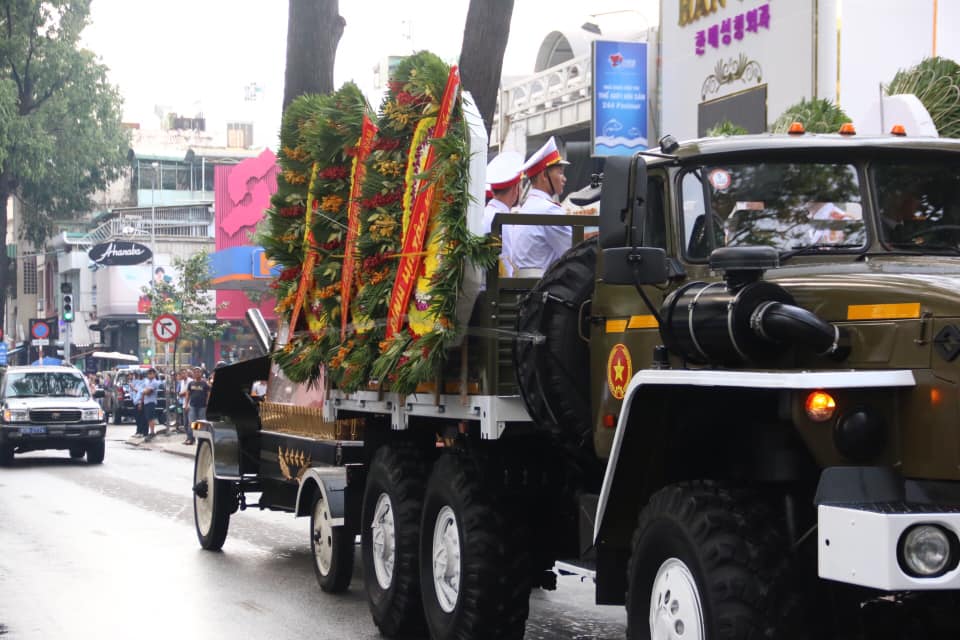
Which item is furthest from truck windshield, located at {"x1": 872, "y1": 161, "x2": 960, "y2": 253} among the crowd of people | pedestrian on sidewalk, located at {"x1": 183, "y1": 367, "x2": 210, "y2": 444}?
pedestrian on sidewalk, located at {"x1": 183, "y1": 367, "x2": 210, "y2": 444}

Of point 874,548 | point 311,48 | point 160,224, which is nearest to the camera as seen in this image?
point 874,548

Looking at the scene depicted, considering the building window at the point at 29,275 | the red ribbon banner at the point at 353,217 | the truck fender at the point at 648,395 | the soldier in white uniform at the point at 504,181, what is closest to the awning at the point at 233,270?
the building window at the point at 29,275

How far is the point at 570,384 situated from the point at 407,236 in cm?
176

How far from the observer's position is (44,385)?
28.1 m

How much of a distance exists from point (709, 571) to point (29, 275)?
9053 cm

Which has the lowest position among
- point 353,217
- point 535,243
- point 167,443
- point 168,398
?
point 167,443

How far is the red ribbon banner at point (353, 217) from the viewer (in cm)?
939

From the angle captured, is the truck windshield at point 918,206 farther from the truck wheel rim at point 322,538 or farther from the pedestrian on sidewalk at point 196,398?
the pedestrian on sidewalk at point 196,398

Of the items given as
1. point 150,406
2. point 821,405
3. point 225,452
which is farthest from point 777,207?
point 150,406

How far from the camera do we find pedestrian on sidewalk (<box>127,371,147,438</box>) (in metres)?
37.7

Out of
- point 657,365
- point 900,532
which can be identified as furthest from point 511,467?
point 900,532

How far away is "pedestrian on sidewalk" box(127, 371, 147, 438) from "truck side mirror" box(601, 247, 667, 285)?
3231 centimetres

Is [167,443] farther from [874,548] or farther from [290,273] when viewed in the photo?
[874,548]

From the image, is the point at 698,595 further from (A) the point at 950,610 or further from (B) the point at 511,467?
(B) the point at 511,467
